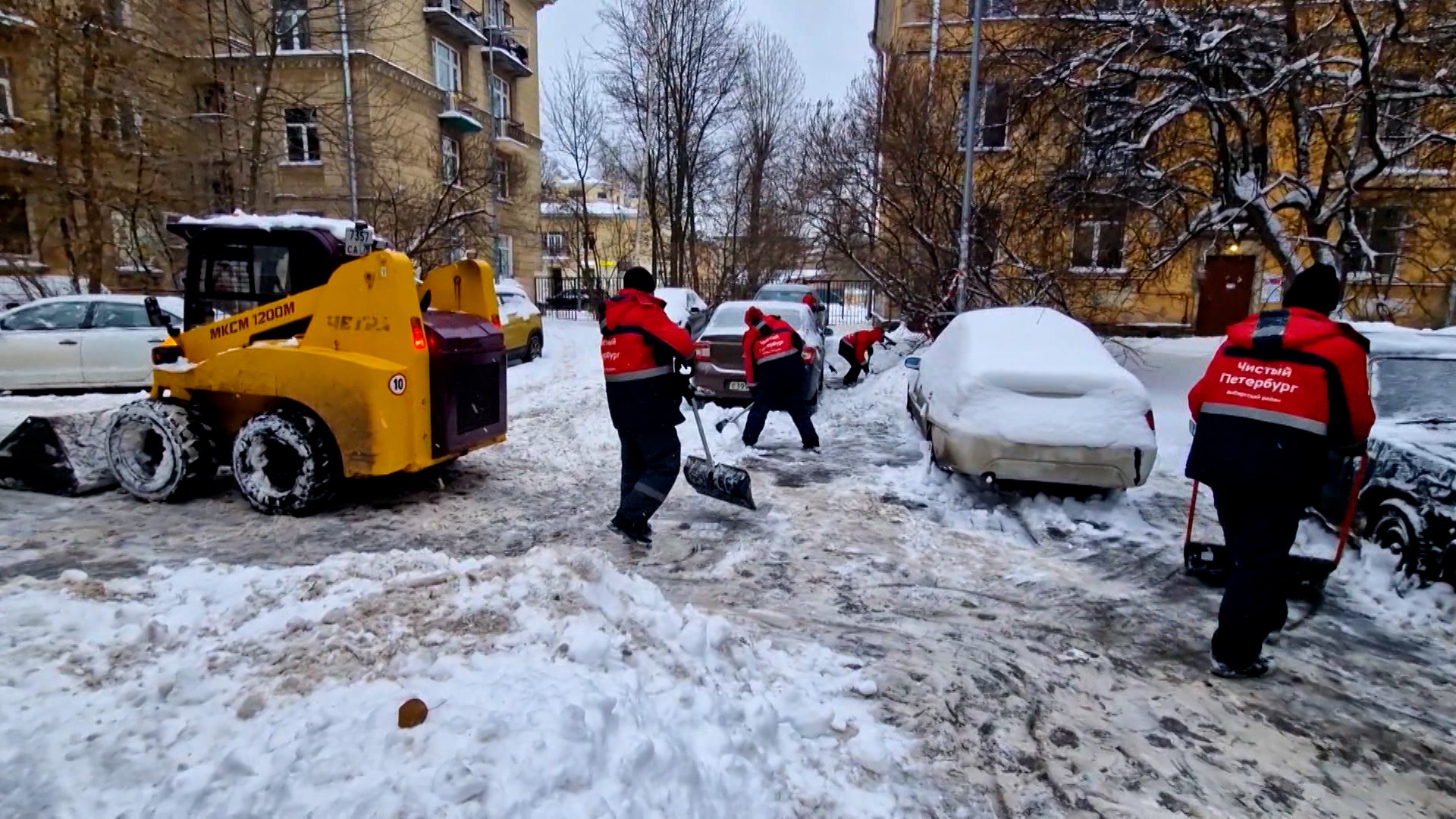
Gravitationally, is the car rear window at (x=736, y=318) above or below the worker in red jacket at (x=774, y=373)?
above

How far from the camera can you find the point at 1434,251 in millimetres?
13711

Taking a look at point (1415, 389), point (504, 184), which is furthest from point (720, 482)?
point (504, 184)

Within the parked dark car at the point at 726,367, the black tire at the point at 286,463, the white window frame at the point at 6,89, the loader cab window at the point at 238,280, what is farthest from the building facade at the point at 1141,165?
the white window frame at the point at 6,89

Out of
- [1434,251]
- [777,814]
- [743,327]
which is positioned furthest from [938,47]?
[777,814]

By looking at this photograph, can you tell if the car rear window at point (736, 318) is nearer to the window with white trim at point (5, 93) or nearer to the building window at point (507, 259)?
the window with white trim at point (5, 93)

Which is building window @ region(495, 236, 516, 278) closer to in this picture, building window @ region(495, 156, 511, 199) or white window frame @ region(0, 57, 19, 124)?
building window @ region(495, 156, 511, 199)

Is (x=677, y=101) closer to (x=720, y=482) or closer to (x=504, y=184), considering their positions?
(x=504, y=184)

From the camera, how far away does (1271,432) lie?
3.17m

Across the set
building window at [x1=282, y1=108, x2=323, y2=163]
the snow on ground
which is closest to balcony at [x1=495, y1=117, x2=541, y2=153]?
building window at [x1=282, y1=108, x2=323, y2=163]

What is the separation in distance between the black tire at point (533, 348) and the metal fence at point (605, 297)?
7.44 meters

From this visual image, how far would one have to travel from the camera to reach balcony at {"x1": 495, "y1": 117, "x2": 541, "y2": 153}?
3153 cm

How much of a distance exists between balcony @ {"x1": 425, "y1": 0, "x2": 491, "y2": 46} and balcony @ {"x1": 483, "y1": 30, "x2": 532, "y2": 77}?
626 mm

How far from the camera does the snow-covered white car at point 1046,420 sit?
535cm

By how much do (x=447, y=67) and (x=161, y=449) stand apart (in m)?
27.5
